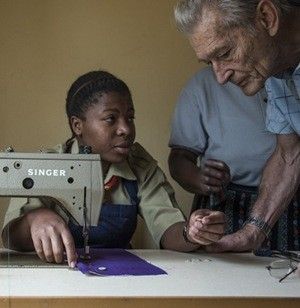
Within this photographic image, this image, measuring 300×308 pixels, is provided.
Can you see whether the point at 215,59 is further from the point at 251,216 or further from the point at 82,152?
the point at 251,216

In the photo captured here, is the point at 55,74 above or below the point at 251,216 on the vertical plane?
above

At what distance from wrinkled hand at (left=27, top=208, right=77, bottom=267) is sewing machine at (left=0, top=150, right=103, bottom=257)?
44mm

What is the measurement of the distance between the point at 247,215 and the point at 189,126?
370 mm

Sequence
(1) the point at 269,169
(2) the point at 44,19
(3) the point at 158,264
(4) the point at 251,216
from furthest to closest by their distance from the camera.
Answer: (2) the point at 44,19
(1) the point at 269,169
(4) the point at 251,216
(3) the point at 158,264

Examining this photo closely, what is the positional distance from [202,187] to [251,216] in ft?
0.87

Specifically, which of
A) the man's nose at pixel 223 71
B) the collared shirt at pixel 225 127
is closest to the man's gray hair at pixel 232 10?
the man's nose at pixel 223 71

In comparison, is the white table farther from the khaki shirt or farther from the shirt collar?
the shirt collar

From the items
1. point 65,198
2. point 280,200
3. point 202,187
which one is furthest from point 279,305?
point 202,187

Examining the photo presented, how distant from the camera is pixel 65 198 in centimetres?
156

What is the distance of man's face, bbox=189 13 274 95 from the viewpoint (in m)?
1.53

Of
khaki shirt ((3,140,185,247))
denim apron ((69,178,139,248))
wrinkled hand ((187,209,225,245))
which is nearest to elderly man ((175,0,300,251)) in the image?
wrinkled hand ((187,209,225,245))

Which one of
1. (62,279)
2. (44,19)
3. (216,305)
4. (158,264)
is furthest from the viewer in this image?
(44,19)

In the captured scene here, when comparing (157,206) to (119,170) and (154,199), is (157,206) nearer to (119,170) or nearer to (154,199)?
(154,199)

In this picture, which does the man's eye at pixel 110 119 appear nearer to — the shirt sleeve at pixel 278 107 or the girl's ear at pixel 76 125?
the girl's ear at pixel 76 125
